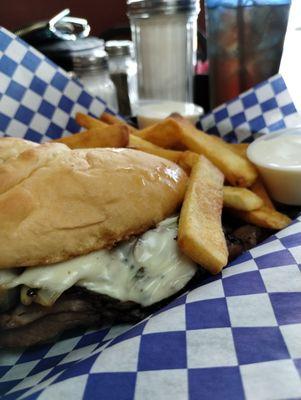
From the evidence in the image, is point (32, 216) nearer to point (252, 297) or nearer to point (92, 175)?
point (92, 175)

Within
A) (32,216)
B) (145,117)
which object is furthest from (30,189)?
(145,117)

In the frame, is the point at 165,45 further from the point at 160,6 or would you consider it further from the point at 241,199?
the point at 241,199

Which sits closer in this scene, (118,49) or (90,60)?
(90,60)

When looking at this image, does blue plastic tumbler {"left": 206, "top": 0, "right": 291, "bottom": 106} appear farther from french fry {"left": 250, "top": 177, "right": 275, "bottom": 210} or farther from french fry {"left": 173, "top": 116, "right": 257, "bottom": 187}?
french fry {"left": 250, "top": 177, "right": 275, "bottom": 210}

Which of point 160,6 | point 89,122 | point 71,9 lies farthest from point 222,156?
point 71,9

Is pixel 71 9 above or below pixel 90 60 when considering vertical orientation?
below

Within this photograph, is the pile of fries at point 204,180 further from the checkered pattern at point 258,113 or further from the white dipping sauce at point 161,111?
the white dipping sauce at point 161,111

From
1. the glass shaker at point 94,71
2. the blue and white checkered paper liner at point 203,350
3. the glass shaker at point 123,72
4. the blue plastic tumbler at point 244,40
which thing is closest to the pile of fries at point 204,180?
the blue and white checkered paper liner at point 203,350
